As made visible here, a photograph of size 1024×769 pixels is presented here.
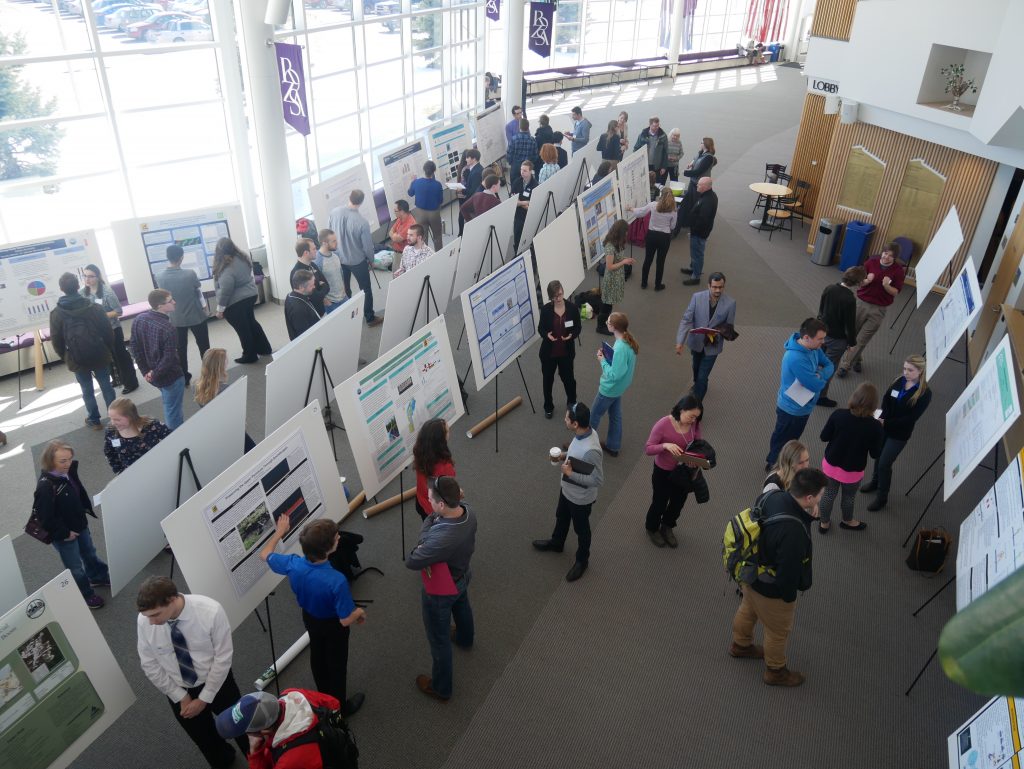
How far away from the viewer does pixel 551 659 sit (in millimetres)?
5109

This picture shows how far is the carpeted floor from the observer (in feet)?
15.1

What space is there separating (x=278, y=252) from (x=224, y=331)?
1198mm

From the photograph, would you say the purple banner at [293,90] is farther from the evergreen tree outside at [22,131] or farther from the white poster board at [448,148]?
the white poster board at [448,148]

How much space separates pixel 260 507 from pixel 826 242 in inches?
390

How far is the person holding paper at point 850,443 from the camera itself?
558 cm

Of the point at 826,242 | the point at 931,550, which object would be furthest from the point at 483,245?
the point at 826,242

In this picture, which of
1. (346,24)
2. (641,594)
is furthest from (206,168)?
Answer: (641,594)

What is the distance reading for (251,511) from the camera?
4305 millimetres

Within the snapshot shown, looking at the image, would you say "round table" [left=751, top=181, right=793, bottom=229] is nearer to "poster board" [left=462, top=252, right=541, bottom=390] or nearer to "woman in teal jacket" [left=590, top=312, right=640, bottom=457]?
"poster board" [left=462, top=252, right=541, bottom=390]

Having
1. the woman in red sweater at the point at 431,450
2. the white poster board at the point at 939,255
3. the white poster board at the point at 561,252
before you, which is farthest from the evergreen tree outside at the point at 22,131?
the white poster board at the point at 939,255

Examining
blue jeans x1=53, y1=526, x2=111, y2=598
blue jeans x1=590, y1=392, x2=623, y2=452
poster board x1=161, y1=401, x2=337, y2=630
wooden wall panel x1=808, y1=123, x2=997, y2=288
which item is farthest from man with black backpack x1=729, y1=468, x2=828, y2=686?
wooden wall panel x1=808, y1=123, x2=997, y2=288

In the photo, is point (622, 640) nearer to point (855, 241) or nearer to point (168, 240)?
point (168, 240)

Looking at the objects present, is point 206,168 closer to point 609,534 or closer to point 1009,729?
point 609,534

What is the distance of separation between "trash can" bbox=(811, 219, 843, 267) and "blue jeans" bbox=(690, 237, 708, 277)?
2284 mm
